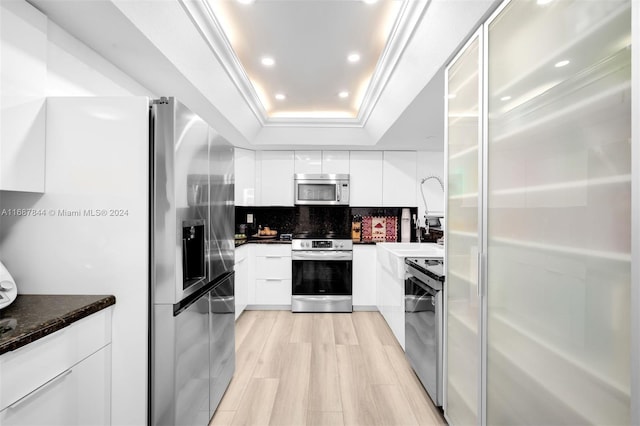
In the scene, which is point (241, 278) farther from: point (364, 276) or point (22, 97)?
point (22, 97)

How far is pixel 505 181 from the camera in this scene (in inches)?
51.8

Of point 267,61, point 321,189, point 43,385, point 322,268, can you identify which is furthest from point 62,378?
point 321,189

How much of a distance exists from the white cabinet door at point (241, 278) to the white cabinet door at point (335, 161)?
1527 mm

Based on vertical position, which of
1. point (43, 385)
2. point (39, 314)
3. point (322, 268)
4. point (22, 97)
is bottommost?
point (322, 268)

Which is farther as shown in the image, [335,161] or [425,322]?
[335,161]

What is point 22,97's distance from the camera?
1.32 metres

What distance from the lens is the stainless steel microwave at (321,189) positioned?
4.32 metres

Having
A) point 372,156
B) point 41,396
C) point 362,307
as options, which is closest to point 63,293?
point 41,396

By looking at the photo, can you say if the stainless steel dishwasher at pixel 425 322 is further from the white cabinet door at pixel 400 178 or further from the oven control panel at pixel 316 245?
the white cabinet door at pixel 400 178

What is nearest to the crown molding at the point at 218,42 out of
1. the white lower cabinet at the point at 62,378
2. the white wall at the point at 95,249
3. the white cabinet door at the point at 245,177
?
the white wall at the point at 95,249

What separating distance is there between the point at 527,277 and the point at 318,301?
317 centimetres

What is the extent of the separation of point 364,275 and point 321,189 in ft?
4.23

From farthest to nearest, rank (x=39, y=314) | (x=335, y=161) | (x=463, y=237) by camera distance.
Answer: (x=335, y=161), (x=463, y=237), (x=39, y=314)

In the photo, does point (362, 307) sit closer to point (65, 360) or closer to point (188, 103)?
point (188, 103)
